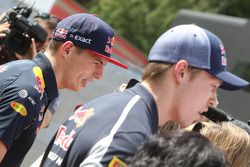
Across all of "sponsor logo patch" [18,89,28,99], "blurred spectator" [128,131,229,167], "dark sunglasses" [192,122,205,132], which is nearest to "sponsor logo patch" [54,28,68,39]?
"sponsor logo patch" [18,89,28,99]

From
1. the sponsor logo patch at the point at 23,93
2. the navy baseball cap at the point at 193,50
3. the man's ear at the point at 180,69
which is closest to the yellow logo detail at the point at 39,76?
the sponsor logo patch at the point at 23,93

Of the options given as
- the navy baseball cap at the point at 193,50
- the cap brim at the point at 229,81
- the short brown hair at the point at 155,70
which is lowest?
the short brown hair at the point at 155,70

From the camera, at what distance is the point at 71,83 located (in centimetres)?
312

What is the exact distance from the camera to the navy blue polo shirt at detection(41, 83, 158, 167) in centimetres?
201

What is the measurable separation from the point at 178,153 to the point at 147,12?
988 inches

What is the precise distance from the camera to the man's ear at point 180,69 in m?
2.28

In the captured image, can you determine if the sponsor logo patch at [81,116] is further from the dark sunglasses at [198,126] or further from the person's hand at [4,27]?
the person's hand at [4,27]

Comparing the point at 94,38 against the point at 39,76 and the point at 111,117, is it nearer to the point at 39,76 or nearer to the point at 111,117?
the point at 39,76

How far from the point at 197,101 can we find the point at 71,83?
974mm

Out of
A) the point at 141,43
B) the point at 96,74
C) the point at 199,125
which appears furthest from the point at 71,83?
the point at 141,43

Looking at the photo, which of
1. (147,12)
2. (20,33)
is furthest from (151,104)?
(147,12)

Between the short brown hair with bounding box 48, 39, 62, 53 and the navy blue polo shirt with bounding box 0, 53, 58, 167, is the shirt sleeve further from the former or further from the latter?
the short brown hair with bounding box 48, 39, 62, 53

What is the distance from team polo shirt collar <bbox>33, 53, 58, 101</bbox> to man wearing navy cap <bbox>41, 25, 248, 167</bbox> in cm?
65

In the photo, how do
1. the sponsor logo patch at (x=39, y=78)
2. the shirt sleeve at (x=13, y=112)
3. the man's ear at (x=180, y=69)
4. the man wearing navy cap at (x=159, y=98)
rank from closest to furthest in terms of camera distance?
the man wearing navy cap at (x=159, y=98)
the man's ear at (x=180, y=69)
the shirt sleeve at (x=13, y=112)
the sponsor logo patch at (x=39, y=78)
